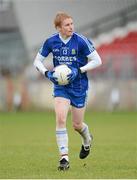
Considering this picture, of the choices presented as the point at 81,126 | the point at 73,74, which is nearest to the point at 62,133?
the point at 81,126

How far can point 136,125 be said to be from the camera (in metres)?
22.4

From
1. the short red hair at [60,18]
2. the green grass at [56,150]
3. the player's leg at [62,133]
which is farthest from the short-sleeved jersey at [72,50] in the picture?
the green grass at [56,150]

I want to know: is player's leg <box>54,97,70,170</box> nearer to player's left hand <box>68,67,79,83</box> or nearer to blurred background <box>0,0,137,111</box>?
player's left hand <box>68,67,79,83</box>

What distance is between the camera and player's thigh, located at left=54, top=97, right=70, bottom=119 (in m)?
10.9

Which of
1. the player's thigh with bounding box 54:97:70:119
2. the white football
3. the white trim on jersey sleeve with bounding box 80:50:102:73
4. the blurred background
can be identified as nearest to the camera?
the white football

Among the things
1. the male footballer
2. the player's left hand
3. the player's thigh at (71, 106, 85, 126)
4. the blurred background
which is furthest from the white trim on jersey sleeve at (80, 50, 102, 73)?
the blurred background

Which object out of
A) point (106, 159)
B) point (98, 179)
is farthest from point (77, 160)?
point (98, 179)

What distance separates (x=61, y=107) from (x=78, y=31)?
25.7 meters

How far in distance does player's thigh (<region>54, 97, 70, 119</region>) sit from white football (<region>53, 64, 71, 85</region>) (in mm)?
271

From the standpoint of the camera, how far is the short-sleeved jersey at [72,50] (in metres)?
11.1

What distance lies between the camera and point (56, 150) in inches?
580

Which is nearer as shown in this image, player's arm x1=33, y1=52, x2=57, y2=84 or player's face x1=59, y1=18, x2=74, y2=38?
player's face x1=59, y1=18, x2=74, y2=38

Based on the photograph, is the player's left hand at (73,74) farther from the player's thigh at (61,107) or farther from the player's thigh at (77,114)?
the player's thigh at (77,114)

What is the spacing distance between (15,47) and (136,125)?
574 inches
